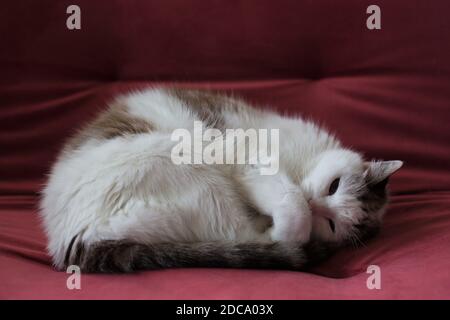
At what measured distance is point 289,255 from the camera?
3.61 feet

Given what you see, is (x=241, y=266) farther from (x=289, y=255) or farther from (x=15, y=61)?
(x=15, y=61)

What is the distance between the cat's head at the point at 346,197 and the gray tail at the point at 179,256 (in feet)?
0.61

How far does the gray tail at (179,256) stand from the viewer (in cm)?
107

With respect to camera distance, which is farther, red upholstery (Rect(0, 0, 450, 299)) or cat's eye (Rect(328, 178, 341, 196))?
red upholstery (Rect(0, 0, 450, 299))

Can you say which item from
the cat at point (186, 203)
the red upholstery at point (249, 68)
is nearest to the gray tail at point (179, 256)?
the cat at point (186, 203)

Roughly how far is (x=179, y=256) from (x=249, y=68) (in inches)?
33.6

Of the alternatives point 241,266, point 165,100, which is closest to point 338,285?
point 241,266

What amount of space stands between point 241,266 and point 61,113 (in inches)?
36.7

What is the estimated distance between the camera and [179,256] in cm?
108

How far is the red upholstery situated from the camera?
1.63m

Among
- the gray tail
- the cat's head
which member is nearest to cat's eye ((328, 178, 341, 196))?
the cat's head

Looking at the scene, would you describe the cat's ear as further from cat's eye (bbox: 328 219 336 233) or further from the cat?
cat's eye (bbox: 328 219 336 233)
